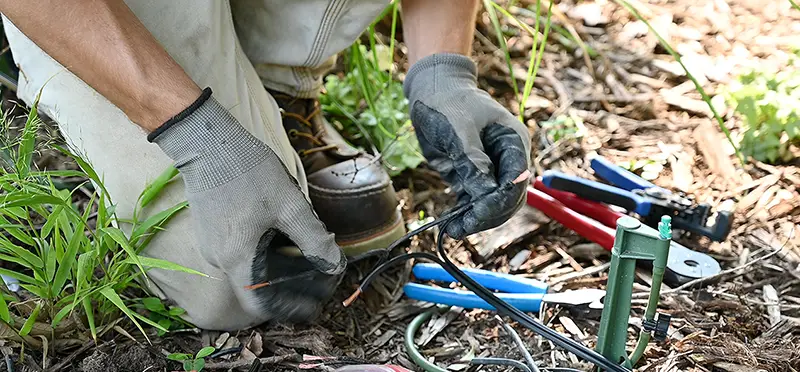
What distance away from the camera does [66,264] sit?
1.34 metres

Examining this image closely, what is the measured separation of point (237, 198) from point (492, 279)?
0.57 meters

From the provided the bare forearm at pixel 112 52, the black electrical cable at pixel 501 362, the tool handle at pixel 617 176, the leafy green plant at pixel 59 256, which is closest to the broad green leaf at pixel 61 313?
the leafy green plant at pixel 59 256

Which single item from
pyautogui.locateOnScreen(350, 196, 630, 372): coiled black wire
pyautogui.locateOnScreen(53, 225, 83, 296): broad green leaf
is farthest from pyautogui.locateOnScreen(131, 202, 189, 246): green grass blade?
pyautogui.locateOnScreen(350, 196, 630, 372): coiled black wire

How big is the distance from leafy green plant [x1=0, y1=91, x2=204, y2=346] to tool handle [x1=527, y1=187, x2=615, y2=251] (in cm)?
82

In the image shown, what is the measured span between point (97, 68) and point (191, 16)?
0.29m

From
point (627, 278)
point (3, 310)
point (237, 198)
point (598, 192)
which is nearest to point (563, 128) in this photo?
point (598, 192)

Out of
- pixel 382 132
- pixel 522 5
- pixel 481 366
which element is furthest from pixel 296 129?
pixel 522 5

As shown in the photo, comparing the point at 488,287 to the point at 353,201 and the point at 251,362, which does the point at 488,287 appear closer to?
the point at 353,201

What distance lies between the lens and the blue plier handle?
5.03 ft

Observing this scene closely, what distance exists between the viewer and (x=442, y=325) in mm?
1598

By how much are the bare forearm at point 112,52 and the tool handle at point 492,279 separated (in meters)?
0.63

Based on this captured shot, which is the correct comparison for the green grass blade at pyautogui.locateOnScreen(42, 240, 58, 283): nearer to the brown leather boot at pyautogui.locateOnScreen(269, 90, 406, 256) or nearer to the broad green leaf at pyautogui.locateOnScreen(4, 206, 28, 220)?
the broad green leaf at pyautogui.locateOnScreen(4, 206, 28, 220)

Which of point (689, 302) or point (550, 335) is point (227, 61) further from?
point (689, 302)

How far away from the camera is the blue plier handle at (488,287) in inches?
60.4
